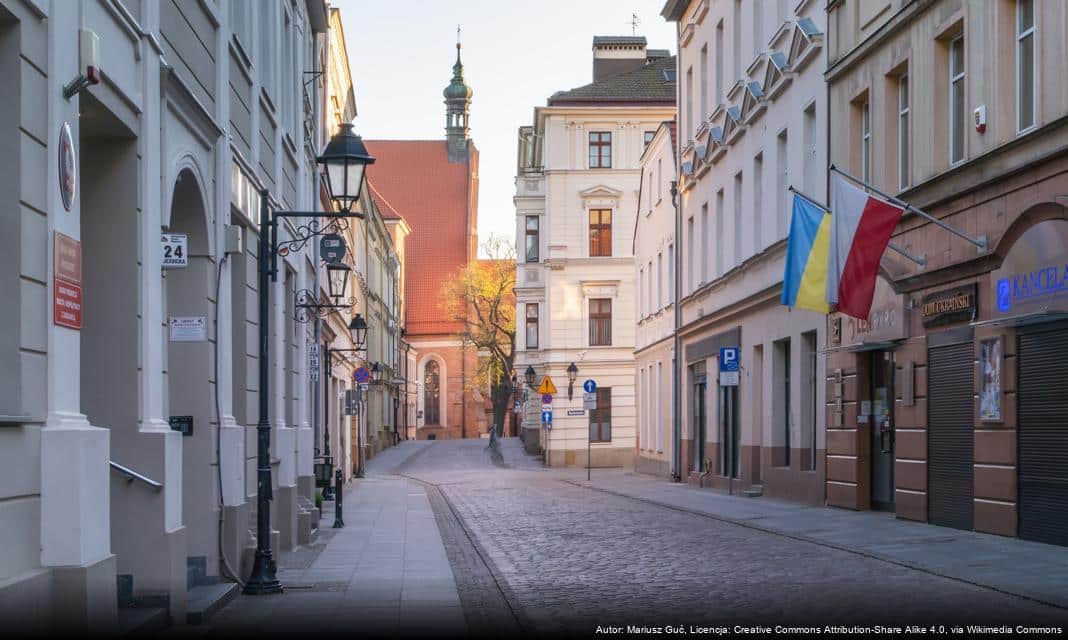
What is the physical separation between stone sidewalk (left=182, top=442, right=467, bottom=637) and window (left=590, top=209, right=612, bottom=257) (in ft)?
118

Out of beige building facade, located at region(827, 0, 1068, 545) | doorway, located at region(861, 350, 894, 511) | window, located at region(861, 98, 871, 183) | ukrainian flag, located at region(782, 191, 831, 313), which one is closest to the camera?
beige building facade, located at region(827, 0, 1068, 545)

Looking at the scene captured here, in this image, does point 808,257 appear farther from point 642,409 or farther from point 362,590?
point 642,409

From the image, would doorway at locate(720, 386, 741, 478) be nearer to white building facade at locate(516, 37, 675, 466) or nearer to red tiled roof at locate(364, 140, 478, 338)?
white building facade at locate(516, 37, 675, 466)

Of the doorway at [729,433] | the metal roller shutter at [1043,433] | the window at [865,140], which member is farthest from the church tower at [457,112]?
the metal roller shutter at [1043,433]

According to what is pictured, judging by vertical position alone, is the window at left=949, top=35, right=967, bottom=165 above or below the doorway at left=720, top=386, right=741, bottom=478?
above

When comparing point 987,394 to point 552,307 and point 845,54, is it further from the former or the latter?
point 552,307

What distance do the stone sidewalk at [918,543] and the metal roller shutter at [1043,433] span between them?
0.30 m

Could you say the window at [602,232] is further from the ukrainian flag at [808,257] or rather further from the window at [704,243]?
the ukrainian flag at [808,257]

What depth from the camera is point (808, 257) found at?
2084 cm

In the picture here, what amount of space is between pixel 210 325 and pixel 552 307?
156 feet

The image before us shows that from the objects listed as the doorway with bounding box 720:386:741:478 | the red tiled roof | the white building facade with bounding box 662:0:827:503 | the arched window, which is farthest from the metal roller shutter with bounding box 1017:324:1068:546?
the red tiled roof

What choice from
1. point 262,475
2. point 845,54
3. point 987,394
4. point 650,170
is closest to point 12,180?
point 262,475

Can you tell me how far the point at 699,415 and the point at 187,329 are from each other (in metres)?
25.9

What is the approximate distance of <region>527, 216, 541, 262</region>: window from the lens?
63.8 m
